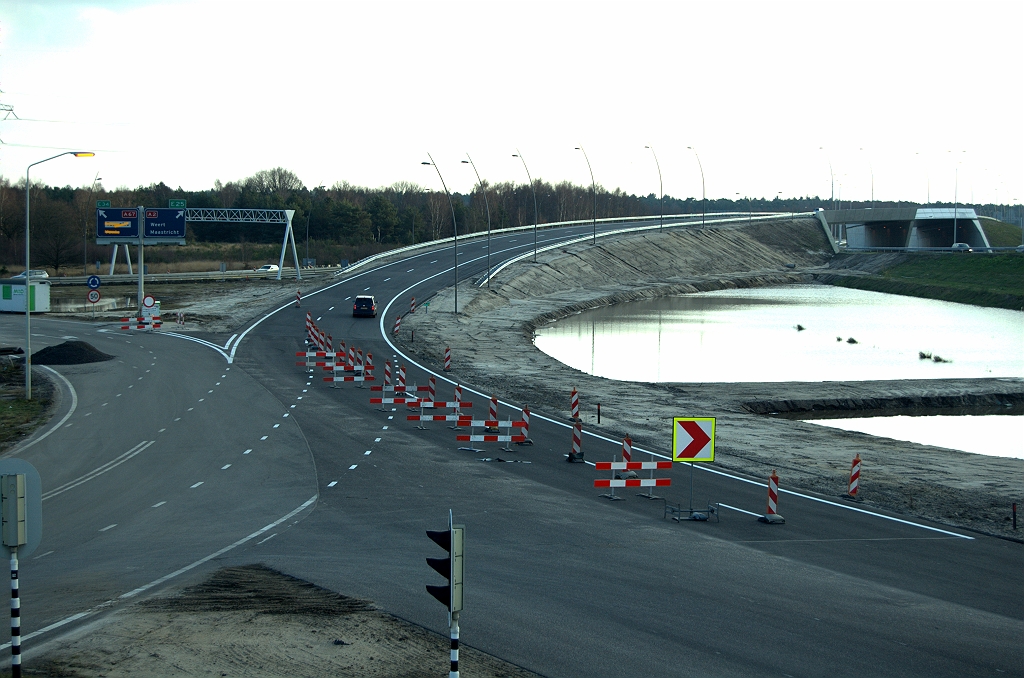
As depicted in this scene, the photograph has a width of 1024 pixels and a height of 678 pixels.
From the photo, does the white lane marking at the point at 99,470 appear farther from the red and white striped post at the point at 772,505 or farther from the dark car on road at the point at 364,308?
the dark car on road at the point at 364,308

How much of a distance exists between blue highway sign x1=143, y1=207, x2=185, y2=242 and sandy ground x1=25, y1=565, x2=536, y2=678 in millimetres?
49709

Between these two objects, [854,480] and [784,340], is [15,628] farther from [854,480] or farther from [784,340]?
[784,340]

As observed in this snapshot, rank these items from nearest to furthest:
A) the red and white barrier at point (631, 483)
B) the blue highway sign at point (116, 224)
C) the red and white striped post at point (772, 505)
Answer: the red and white striped post at point (772, 505)
the red and white barrier at point (631, 483)
the blue highway sign at point (116, 224)

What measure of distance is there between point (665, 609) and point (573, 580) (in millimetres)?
1686

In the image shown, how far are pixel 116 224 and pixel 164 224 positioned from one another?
9.63 feet

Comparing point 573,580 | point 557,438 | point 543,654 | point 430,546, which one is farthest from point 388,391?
point 543,654

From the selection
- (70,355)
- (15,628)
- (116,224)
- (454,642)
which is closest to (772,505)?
(454,642)

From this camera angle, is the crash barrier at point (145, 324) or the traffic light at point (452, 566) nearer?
the traffic light at point (452, 566)

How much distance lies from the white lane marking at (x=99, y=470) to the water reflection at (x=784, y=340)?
2301cm

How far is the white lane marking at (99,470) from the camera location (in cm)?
2020

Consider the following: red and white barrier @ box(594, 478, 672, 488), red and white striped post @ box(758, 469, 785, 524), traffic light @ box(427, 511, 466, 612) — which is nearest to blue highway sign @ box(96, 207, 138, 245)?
red and white barrier @ box(594, 478, 672, 488)

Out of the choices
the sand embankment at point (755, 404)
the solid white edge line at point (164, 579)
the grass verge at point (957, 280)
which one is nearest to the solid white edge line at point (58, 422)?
the solid white edge line at point (164, 579)

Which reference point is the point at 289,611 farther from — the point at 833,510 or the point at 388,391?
the point at 388,391

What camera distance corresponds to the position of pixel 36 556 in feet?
49.8
